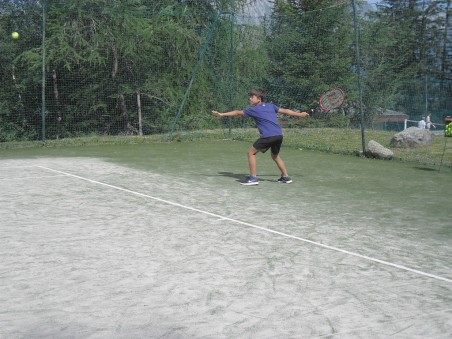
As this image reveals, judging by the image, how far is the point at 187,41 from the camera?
21.4 metres

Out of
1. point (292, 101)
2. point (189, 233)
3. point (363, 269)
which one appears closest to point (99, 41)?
point (292, 101)

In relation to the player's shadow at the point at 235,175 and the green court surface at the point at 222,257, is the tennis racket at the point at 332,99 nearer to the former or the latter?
the green court surface at the point at 222,257

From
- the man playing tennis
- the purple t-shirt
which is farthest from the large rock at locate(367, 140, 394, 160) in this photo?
the purple t-shirt

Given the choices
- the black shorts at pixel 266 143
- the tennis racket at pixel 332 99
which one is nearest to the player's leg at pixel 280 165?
the black shorts at pixel 266 143

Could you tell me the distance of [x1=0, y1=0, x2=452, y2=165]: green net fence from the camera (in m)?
17.0

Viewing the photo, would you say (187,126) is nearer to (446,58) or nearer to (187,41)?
(187,41)

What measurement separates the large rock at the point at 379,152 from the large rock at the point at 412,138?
293 cm

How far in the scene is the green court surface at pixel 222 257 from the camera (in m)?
3.76

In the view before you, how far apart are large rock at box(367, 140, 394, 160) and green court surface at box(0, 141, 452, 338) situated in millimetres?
3155

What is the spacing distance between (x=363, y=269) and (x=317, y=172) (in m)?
6.31

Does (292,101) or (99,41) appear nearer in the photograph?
(292,101)

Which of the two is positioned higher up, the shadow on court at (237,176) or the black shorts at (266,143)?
the black shorts at (266,143)

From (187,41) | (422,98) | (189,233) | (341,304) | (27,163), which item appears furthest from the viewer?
(187,41)

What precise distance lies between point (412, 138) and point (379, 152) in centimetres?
316
